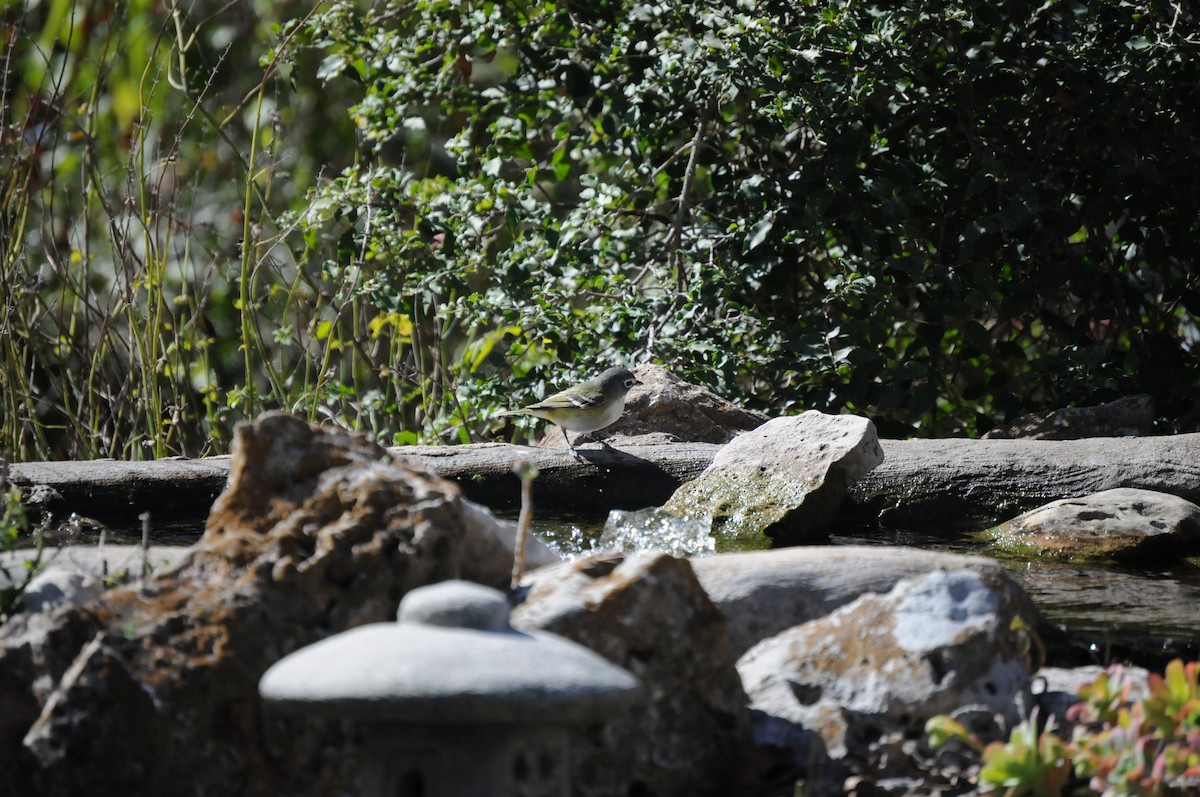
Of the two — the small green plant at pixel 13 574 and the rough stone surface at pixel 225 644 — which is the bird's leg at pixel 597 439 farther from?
the rough stone surface at pixel 225 644

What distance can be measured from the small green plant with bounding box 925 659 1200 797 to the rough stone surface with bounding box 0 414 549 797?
97 cm

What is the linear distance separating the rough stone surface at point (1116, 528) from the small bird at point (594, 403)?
5.63ft

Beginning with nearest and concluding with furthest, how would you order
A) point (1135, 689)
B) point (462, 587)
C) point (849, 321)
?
point (462, 587) < point (1135, 689) < point (849, 321)

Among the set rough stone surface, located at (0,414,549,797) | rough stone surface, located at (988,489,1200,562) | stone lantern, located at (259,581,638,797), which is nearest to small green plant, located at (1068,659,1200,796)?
stone lantern, located at (259,581,638,797)

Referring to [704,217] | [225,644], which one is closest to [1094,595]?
[225,644]

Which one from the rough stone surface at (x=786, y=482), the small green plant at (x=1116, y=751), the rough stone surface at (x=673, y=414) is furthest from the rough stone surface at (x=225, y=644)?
the rough stone surface at (x=673, y=414)

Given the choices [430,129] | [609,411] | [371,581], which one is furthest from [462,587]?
[430,129]

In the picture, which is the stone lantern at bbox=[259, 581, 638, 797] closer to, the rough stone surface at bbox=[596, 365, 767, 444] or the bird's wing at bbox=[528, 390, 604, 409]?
the bird's wing at bbox=[528, 390, 604, 409]

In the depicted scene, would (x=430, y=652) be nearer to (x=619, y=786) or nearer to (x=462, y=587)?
(x=462, y=587)

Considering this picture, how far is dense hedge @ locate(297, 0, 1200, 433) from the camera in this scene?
6465mm

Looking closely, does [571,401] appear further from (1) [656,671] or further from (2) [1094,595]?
(1) [656,671]

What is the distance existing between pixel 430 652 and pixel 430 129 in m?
7.60

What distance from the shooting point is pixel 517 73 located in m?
7.38

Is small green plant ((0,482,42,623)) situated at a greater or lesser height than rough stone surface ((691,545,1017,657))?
greater
